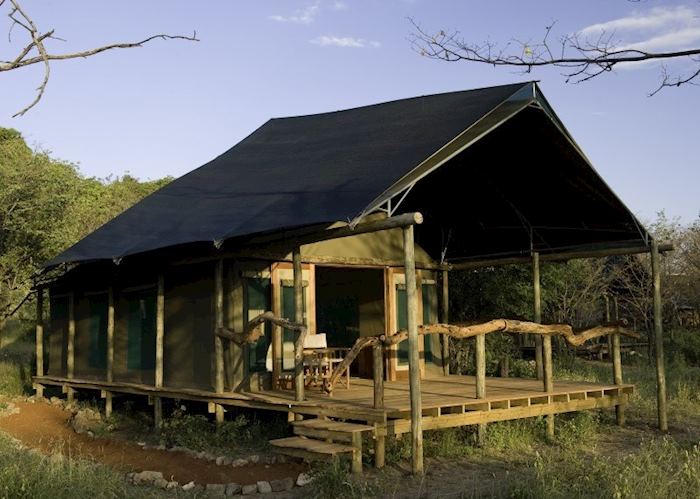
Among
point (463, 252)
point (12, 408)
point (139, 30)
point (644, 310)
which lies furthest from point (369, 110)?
point (644, 310)

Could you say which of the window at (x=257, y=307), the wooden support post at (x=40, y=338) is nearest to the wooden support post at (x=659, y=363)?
the window at (x=257, y=307)

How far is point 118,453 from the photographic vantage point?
29.3ft

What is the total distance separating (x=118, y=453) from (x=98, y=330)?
3.76 m

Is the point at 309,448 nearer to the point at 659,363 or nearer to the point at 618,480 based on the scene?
the point at 618,480

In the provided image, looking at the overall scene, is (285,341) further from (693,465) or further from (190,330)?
(693,465)

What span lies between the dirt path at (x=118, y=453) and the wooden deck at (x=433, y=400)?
83cm

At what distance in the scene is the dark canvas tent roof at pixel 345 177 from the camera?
26.5 ft

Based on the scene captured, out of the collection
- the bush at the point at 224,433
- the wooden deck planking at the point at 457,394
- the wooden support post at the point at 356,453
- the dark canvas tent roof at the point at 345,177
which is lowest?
the bush at the point at 224,433

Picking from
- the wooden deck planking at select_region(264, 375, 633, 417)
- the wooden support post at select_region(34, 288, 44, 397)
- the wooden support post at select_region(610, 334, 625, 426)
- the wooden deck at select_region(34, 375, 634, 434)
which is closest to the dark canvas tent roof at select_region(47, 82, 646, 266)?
the wooden support post at select_region(610, 334, 625, 426)

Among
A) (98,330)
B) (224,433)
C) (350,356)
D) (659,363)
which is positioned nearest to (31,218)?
(98,330)

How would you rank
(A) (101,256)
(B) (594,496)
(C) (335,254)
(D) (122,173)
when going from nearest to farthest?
(B) (594,496) → (A) (101,256) → (C) (335,254) → (D) (122,173)

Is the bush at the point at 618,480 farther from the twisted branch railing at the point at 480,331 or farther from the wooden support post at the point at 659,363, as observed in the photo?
the wooden support post at the point at 659,363

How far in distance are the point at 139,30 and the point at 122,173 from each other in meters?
40.6

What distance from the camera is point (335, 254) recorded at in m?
11.2
